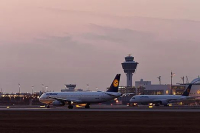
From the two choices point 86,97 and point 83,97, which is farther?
point 83,97

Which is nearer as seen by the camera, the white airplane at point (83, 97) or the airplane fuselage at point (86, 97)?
the white airplane at point (83, 97)

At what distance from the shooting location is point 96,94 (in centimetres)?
10706

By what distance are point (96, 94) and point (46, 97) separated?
11.6m

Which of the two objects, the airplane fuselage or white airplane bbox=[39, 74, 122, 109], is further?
the airplane fuselage
